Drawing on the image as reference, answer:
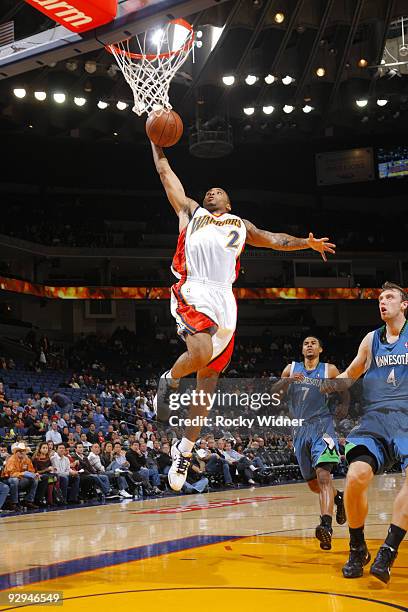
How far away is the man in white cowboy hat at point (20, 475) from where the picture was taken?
1245cm

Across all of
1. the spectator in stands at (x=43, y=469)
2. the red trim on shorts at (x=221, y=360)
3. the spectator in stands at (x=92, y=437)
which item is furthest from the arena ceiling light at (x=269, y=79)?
the red trim on shorts at (x=221, y=360)

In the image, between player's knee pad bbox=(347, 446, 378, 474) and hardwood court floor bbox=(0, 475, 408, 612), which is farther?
player's knee pad bbox=(347, 446, 378, 474)

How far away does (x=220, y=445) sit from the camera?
17.2 metres

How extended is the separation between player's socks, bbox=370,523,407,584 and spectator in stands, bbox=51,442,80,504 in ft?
28.0

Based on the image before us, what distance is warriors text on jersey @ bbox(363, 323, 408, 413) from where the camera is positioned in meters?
5.95

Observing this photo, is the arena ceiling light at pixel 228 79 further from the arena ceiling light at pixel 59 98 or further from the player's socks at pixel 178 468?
the player's socks at pixel 178 468

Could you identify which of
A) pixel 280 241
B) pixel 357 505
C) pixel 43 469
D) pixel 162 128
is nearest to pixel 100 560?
pixel 357 505

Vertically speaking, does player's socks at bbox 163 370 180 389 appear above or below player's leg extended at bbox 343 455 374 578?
above

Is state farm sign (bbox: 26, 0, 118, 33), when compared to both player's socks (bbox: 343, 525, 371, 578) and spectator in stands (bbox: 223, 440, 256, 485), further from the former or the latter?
spectator in stands (bbox: 223, 440, 256, 485)

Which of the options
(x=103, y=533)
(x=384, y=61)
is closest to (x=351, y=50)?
(x=384, y=61)

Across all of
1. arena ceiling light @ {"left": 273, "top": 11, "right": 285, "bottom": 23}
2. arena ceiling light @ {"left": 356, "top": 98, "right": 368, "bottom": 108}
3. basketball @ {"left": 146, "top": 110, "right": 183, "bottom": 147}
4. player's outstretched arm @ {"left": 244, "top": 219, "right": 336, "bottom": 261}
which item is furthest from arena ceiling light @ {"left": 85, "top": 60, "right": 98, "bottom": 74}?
player's outstretched arm @ {"left": 244, "top": 219, "right": 336, "bottom": 261}

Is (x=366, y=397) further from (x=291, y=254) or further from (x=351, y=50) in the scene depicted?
(x=291, y=254)

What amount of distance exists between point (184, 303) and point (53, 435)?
9.71 meters

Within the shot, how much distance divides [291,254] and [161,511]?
24.8 m
